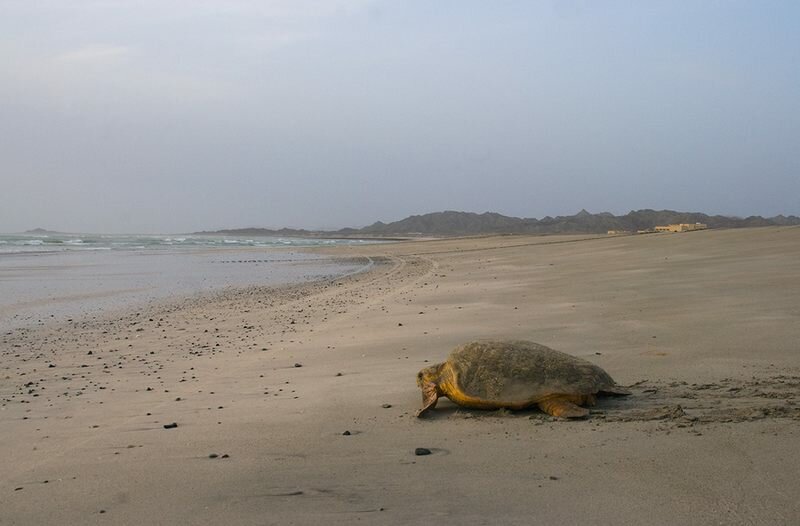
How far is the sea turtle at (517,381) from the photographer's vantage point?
17.4 feet

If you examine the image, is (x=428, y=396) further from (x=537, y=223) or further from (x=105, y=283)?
(x=537, y=223)

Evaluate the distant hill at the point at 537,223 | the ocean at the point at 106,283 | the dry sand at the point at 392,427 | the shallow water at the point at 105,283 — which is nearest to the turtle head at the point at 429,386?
the dry sand at the point at 392,427

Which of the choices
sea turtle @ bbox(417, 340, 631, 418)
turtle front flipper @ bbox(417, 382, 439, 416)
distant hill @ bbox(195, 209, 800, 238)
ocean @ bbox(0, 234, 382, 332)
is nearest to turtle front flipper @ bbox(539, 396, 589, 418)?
sea turtle @ bbox(417, 340, 631, 418)

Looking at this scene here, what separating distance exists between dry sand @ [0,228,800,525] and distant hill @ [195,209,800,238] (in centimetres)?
4824

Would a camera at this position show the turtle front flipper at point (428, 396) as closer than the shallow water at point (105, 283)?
Yes

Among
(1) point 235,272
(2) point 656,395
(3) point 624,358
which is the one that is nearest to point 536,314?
(3) point 624,358

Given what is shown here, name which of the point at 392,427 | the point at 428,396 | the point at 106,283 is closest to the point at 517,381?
the point at 428,396

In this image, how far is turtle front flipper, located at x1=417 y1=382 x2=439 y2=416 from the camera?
5.36 m

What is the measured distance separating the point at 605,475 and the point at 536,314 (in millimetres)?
6804

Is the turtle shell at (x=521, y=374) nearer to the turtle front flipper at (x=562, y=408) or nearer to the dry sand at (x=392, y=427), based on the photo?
the turtle front flipper at (x=562, y=408)

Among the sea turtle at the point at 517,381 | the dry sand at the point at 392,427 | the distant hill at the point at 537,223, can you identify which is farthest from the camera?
the distant hill at the point at 537,223

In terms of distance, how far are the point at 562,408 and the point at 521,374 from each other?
1.40 ft

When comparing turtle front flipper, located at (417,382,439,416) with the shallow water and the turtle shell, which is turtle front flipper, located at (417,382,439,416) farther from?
the shallow water

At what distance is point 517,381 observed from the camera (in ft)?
17.5
